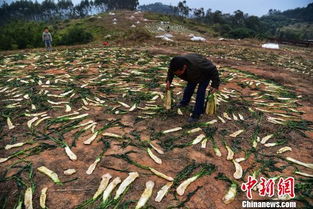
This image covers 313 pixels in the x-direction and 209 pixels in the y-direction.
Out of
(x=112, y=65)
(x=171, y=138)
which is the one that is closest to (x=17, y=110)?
(x=171, y=138)

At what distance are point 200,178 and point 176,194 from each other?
0.60 m

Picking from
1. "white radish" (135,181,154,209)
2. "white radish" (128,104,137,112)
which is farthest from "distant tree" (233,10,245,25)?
"white radish" (135,181,154,209)

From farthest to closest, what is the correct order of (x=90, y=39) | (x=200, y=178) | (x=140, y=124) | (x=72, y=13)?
(x=72, y=13), (x=90, y=39), (x=140, y=124), (x=200, y=178)

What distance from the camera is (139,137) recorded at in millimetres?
5254

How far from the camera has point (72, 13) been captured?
125 m

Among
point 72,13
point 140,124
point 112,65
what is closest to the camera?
point 140,124

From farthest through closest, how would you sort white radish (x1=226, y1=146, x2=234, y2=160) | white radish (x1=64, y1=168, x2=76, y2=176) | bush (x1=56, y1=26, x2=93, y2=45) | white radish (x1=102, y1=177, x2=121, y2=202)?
bush (x1=56, y1=26, x2=93, y2=45) → white radish (x1=226, y1=146, x2=234, y2=160) → white radish (x1=64, y1=168, x2=76, y2=176) → white radish (x1=102, y1=177, x2=121, y2=202)

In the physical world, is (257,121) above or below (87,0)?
below

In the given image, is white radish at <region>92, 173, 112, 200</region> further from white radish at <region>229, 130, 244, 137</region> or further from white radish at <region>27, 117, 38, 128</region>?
white radish at <region>229, 130, 244, 137</region>

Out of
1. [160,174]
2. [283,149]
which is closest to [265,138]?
[283,149]

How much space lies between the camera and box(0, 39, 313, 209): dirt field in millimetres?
3828

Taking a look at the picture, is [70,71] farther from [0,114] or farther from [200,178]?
[200,178]

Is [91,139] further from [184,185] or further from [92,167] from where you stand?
[184,185]

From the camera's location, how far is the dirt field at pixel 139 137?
12.6 feet
